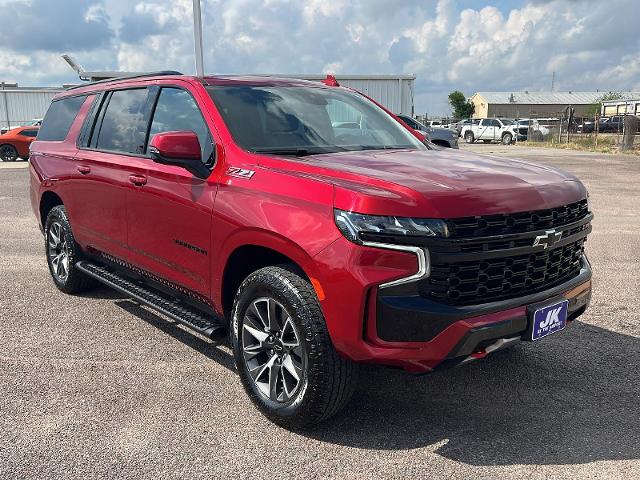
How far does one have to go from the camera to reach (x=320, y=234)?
2.95 metres

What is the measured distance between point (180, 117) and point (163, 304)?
130 cm

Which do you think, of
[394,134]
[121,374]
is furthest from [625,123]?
[121,374]

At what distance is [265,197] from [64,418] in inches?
67.0

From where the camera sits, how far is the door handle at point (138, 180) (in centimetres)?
423

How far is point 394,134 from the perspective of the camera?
4.55m

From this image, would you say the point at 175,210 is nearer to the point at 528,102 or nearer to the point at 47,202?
the point at 47,202

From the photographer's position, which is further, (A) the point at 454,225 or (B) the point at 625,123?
(B) the point at 625,123

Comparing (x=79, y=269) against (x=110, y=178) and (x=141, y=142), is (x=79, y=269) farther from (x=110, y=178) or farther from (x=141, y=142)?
(x=141, y=142)

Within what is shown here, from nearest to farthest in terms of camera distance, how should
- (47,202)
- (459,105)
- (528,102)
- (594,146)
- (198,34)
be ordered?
(47,202) → (198,34) → (594,146) → (459,105) → (528,102)

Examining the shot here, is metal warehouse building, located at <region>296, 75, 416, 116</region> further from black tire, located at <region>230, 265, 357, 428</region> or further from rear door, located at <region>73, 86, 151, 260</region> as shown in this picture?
black tire, located at <region>230, 265, 357, 428</region>

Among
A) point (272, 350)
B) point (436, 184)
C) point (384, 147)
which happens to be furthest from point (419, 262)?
point (384, 147)

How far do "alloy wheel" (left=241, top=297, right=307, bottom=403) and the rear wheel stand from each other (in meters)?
23.4

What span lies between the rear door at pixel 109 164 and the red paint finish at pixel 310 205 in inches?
0.9

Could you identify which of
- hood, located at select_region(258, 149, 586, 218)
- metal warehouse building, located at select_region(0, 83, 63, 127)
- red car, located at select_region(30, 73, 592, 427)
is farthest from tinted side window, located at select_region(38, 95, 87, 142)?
metal warehouse building, located at select_region(0, 83, 63, 127)
